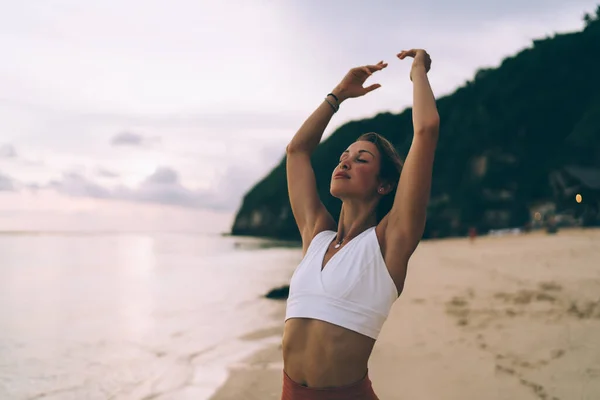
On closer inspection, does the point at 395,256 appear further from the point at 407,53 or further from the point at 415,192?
the point at 407,53

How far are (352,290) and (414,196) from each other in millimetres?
427

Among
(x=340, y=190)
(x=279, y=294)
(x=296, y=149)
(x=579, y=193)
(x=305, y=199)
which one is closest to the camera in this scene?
(x=340, y=190)

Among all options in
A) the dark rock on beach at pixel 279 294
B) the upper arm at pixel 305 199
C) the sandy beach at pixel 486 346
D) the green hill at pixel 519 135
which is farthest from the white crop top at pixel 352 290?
the green hill at pixel 519 135

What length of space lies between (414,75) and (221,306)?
1057cm

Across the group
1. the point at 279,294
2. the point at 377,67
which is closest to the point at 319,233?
the point at 377,67

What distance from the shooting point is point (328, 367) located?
1.79 meters

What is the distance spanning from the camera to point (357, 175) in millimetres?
2045

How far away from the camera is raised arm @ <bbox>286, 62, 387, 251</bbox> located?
90.0 inches

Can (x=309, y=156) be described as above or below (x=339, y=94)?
below

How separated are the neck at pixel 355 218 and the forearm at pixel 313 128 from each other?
0.46 meters

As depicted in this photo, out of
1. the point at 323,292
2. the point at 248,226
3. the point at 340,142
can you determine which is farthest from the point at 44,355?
the point at 248,226

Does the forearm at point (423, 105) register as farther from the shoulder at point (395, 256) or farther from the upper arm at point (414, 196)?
the shoulder at point (395, 256)

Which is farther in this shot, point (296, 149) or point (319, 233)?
point (296, 149)

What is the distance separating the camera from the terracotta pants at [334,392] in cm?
177
